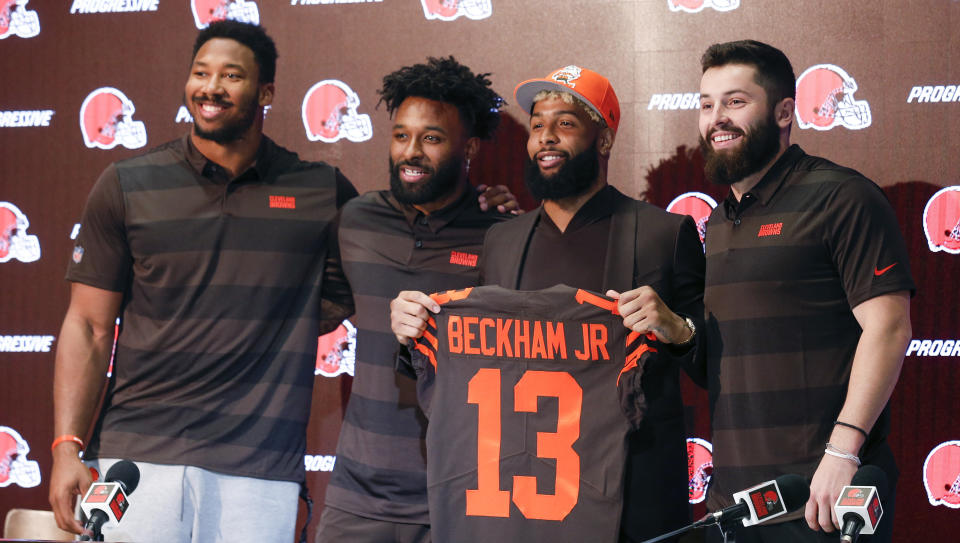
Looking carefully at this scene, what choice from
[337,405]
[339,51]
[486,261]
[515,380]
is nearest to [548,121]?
[486,261]

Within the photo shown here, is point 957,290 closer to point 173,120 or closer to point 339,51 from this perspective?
point 339,51

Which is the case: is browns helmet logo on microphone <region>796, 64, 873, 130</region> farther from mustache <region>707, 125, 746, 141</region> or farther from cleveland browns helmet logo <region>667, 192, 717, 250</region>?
mustache <region>707, 125, 746, 141</region>

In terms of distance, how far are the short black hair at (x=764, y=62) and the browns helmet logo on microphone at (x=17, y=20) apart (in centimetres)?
311

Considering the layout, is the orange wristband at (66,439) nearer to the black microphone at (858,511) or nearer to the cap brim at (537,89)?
the cap brim at (537,89)

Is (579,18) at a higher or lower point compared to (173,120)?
higher

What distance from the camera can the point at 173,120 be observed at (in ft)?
13.3

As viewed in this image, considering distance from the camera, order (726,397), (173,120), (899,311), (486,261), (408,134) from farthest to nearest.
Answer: (173,120) → (408,134) → (486,261) → (726,397) → (899,311)

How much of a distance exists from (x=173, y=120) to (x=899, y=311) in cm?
305

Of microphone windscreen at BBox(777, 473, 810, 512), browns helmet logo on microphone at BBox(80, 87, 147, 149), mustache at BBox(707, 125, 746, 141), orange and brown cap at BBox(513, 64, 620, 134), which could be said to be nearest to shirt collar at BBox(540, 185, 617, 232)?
orange and brown cap at BBox(513, 64, 620, 134)

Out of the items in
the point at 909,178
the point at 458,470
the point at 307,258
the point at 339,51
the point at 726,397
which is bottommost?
the point at 458,470

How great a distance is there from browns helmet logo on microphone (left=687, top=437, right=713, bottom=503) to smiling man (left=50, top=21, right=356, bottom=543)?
1.49 m

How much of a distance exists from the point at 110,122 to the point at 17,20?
680 mm

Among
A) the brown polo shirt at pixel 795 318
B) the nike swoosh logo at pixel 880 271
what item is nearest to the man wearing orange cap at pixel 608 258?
the brown polo shirt at pixel 795 318

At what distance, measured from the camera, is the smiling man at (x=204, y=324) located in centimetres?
308
